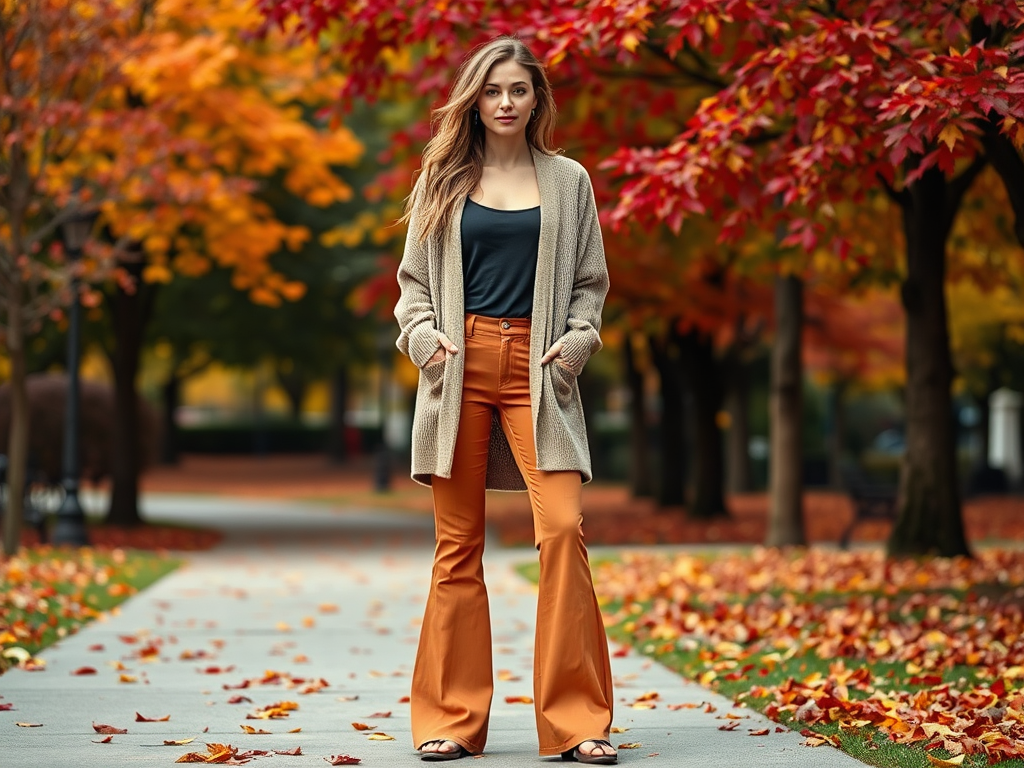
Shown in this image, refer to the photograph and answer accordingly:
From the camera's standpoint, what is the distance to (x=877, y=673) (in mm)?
6863

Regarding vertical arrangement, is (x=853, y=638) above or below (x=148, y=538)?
above

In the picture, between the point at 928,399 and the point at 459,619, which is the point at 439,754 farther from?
the point at 928,399

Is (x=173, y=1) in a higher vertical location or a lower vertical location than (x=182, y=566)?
higher

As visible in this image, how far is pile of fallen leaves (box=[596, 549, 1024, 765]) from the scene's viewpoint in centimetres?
544

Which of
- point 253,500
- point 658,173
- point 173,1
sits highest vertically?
point 173,1

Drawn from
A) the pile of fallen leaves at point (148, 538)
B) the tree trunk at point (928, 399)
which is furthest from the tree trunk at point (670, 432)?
the tree trunk at point (928, 399)

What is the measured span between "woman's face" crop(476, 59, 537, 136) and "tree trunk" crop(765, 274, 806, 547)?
9.49 m

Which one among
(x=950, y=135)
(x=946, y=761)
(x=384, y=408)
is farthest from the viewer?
(x=384, y=408)

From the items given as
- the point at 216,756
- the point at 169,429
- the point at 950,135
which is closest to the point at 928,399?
the point at 950,135

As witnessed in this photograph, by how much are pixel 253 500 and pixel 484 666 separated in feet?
85.9

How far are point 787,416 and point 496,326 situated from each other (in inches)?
381

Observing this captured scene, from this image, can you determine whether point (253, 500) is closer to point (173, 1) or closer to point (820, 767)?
point (173, 1)

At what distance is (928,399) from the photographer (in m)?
11.8

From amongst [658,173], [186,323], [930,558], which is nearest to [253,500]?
[186,323]
